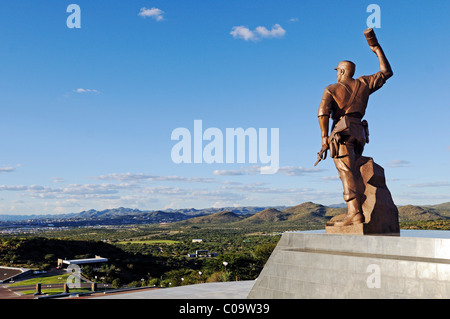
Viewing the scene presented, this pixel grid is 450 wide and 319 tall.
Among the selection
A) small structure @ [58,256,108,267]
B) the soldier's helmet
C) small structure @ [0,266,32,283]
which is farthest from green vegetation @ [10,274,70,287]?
the soldier's helmet

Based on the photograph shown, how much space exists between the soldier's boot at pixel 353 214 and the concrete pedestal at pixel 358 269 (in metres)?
0.69

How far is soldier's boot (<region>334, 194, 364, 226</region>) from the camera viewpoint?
10.2m

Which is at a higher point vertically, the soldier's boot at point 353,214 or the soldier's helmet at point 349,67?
the soldier's helmet at point 349,67

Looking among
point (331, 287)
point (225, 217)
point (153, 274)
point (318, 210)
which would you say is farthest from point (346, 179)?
point (225, 217)

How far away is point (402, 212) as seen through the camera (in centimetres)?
6925

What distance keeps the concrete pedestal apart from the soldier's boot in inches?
27.3

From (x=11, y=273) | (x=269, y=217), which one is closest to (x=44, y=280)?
(x=11, y=273)

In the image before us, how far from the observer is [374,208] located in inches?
402

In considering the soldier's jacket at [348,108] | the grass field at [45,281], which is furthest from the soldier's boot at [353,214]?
the grass field at [45,281]

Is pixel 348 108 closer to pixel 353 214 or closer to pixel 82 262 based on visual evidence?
pixel 353 214

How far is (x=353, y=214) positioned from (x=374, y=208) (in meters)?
0.59

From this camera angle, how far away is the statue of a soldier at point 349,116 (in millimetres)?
10711

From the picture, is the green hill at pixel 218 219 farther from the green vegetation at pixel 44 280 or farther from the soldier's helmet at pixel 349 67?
the soldier's helmet at pixel 349 67
